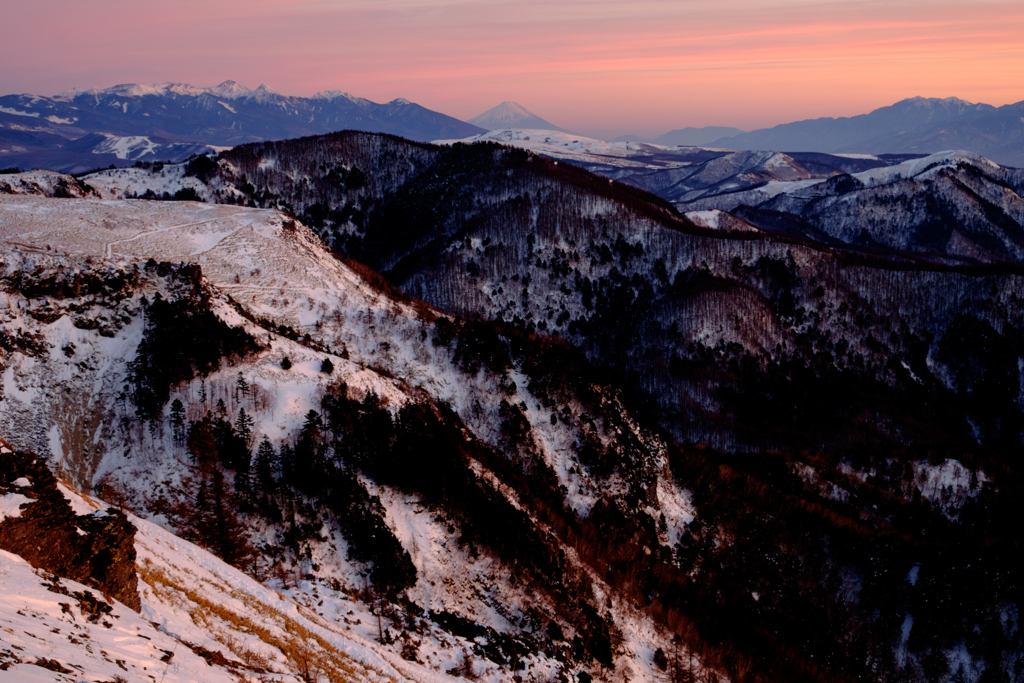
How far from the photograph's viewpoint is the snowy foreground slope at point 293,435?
3500 centimetres

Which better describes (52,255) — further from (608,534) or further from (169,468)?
(608,534)

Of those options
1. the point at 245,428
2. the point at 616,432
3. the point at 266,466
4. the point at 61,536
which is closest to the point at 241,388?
the point at 245,428

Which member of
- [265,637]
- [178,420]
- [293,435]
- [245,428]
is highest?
[178,420]

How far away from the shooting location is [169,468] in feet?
136

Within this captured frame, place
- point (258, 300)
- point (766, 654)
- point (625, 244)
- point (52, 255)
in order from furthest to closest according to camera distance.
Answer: point (625, 244)
point (258, 300)
point (766, 654)
point (52, 255)

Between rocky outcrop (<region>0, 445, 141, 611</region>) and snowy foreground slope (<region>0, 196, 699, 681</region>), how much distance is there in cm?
219

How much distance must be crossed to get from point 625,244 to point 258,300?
295 feet

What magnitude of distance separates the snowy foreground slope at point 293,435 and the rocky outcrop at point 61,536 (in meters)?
2.19

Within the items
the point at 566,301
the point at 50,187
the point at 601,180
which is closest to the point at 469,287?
the point at 566,301

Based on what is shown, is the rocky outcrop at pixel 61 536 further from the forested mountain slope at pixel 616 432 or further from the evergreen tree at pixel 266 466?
the evergreen tree at pixel 266 466

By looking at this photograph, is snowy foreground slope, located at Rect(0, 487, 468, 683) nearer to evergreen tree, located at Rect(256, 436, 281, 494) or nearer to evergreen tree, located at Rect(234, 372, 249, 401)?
evergreen tree, located at Rect(256, 436, 281, 494)

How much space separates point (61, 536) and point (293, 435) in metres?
21.8

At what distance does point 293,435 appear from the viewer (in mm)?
A: 45688

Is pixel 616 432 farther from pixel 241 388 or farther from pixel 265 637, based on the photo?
pixel 265 637
